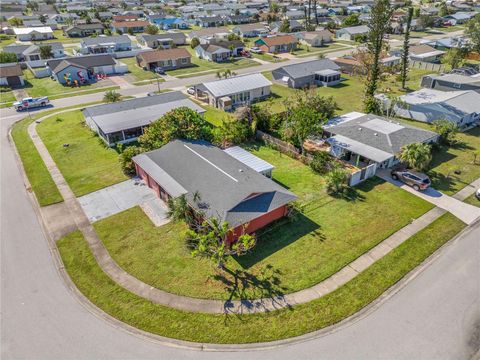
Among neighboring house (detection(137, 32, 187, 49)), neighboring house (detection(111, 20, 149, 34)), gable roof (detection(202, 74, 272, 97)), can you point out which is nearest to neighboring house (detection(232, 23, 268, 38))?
neighboring house (detection(137, 32, 187, 49))

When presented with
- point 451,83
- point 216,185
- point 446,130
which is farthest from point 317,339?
point 451,83

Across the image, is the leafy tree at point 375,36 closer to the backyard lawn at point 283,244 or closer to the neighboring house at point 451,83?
the neighboring house at point 451,83

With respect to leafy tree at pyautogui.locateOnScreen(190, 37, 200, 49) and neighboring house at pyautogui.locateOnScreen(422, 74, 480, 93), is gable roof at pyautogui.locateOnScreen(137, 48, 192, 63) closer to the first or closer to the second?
leafy tree at pyautogui.locateOnScreen(190, 37, 200, 49)

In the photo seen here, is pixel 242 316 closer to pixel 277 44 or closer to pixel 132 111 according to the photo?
pixel 132 111

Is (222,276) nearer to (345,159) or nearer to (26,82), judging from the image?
(345,159)

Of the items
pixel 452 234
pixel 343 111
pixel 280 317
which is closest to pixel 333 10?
pixel 343 111

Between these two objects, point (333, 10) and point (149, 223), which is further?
point (333, 10)
